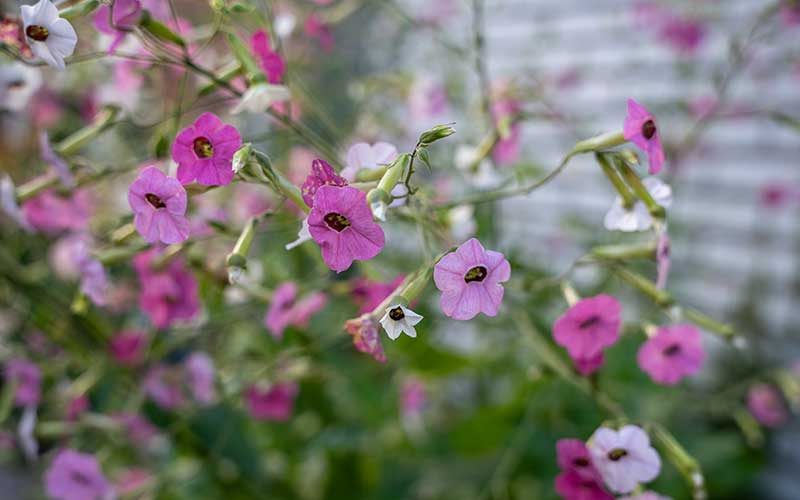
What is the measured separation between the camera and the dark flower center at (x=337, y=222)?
0.44 metres

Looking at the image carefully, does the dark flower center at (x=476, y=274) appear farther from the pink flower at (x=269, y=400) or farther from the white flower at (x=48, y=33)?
the pink flower at (x=269, y=400)

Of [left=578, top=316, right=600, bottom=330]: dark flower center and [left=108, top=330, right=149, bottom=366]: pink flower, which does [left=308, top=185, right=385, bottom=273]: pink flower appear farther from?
[left=108, top=330, right=149, bottom=366]: pink flower

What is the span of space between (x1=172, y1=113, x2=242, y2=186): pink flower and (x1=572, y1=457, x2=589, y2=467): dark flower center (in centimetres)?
36

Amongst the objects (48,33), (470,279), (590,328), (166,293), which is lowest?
(166,293)

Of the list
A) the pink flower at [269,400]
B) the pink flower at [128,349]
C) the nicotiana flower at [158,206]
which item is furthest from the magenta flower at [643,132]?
the pink flower at [128,349]

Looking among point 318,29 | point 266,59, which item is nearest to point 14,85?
point 266,59

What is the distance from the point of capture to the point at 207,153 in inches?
19.3

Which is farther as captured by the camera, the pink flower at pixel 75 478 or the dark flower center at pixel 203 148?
the pink flower at pixel 75 478

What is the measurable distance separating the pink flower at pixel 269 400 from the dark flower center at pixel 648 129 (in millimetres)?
586

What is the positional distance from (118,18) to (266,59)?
123mm

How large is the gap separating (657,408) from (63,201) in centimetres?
91

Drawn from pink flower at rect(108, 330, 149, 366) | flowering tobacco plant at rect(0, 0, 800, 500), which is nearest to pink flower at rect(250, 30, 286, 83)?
flowering tobacco plant at rect(0, 0, 800, 500)

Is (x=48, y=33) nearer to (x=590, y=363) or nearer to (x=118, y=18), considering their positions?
(x=118, y=18)

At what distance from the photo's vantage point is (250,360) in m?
0.84
